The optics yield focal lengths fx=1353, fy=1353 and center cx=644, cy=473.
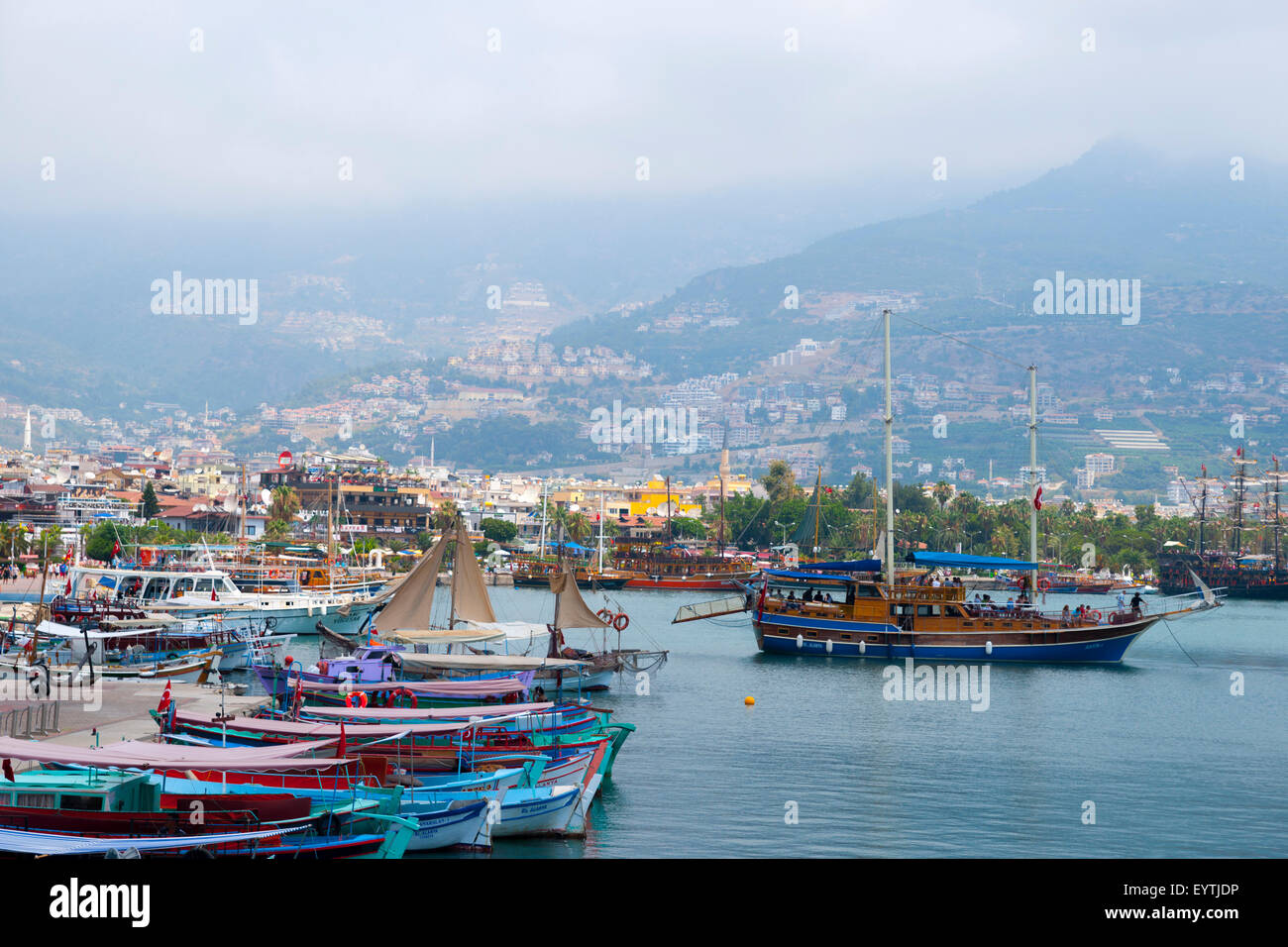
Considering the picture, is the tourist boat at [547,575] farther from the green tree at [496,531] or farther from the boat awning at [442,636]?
the boat awning at [442,636]

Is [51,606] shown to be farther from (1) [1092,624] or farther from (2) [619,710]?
(1) [1092,624]

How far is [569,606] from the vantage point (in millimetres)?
45750

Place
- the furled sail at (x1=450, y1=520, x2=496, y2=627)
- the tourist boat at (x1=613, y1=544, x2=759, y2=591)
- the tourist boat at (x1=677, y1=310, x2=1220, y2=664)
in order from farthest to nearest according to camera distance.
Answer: the tourist boat at (x1=613, y1=544, x2=759, y2=591), the tourist boat at (x1=677, y1=310, x2=1220, y2=664), the furled sail at (x1=450, y1=520, x2=496, y2=627)

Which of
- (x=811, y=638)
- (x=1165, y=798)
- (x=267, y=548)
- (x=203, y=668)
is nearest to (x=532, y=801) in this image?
(x=1165, y=798)

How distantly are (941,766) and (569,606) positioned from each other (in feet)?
50.8

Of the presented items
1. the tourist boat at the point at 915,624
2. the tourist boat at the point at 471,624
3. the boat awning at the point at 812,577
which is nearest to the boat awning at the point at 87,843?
the tourist boat at the point at 471,624

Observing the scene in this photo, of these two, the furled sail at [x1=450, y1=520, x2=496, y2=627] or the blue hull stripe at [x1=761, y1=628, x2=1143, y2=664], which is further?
the blue hull stripe at [x1=761, y1=628, x2=1143, y2=664]

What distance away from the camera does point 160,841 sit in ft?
54.9

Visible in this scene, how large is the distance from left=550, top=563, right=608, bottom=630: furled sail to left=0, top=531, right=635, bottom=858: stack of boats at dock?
33.7 feet

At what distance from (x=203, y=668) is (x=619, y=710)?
534 inches

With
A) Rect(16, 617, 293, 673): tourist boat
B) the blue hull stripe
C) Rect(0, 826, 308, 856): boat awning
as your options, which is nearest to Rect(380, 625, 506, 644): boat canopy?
Rect(16, 617, 293, 673): tourist boat

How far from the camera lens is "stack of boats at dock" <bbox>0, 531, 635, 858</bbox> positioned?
61.7 ft

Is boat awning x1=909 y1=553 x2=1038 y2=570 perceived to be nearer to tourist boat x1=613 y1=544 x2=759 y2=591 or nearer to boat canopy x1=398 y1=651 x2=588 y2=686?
boat canopy x1=398 y1=651 x2=588 y2=686

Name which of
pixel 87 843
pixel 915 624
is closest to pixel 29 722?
pixel 87 843
